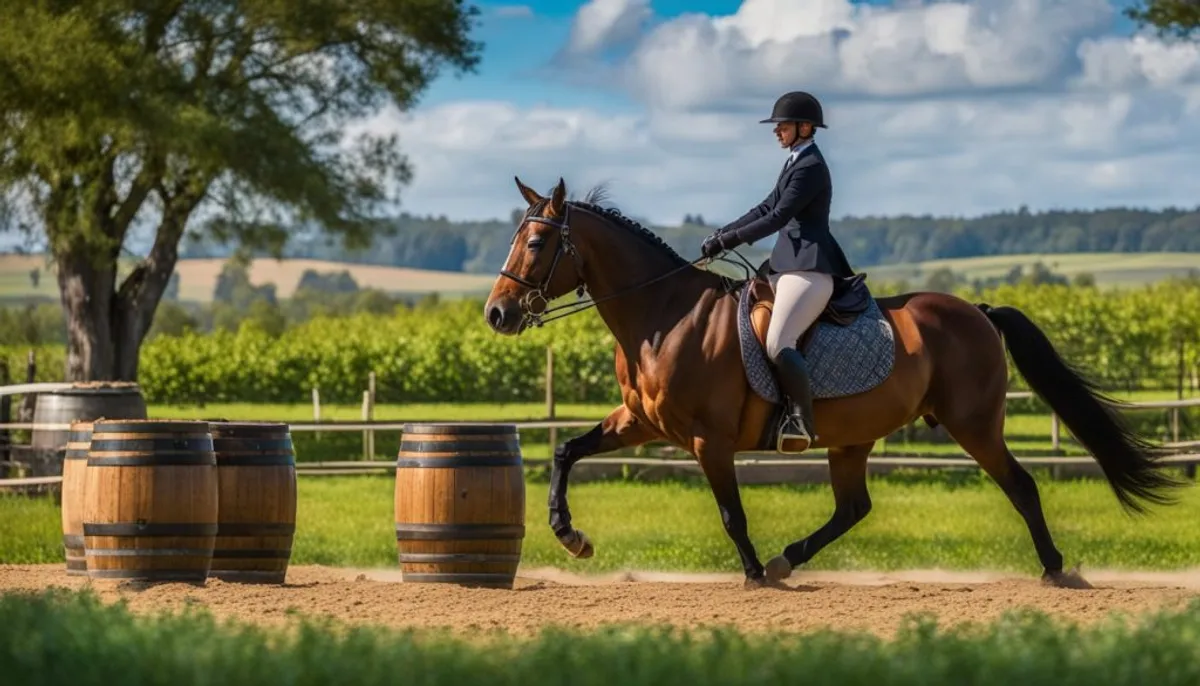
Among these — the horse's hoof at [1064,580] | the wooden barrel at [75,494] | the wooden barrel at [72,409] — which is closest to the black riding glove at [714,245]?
the horse's hoof at [1064,580]

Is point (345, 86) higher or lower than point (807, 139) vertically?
higher

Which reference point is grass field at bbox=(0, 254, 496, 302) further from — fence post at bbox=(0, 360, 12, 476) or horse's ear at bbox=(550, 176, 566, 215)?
horse's ear at bbox=(550, 176, 566, 215)

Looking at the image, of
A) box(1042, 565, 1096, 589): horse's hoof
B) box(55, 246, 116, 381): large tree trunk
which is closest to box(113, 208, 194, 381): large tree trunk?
box(55, 246, 116, 381): large tree trunk

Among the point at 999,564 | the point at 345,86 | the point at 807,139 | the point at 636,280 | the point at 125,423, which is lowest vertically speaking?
the point at 999,564

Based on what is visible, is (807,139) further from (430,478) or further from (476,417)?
(476,417)

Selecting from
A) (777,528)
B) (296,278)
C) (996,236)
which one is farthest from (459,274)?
(777,528)

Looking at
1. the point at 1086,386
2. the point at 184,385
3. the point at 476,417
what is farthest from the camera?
the point at 184,385

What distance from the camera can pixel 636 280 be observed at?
10.6 meters

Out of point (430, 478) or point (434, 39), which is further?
point (434, 39)

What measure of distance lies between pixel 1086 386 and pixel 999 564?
10.3ft

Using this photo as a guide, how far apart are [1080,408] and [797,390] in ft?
6.86

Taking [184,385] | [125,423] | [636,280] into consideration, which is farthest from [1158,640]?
[184,385]

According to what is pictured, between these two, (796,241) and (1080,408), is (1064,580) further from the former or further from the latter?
(796,241)

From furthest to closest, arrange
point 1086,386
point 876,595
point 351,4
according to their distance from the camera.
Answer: point 351,4
point 1086,386
point 876,595
